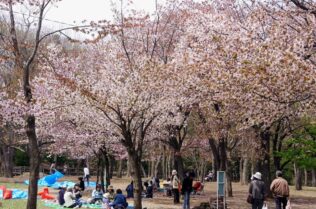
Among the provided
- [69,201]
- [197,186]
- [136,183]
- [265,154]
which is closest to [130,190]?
[197,186]

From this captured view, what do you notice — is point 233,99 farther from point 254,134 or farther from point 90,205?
point 254,134

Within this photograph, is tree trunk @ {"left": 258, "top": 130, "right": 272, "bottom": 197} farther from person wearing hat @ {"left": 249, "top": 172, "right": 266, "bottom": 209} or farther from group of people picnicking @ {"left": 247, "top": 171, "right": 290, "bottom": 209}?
person wearing hat @ {"left": 249, "top": 172, "right": 266, "bottom": 209}

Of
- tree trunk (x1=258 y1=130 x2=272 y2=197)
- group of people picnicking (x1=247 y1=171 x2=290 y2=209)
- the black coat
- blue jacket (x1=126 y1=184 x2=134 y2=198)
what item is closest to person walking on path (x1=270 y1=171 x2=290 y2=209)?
group of people picnicking (x1=247 y1=171 x2=290 y2=209)

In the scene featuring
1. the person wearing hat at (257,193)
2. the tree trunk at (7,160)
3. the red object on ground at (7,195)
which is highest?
the tree trunk at (7,160)

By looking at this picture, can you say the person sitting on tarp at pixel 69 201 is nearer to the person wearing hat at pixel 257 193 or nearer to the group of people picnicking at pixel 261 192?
the group of people picnicking at pixel 261 192

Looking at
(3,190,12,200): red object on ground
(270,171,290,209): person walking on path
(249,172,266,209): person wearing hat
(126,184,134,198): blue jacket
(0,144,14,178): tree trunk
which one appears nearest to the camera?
(249,172,266,209): person wearing hat

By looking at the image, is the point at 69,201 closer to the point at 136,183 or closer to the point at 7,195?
the point at 136,183

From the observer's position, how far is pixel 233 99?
11469 mm

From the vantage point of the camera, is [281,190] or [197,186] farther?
[197,186]

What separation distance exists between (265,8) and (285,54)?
8.61 ft

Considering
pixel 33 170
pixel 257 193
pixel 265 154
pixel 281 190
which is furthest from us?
pixel 265 154

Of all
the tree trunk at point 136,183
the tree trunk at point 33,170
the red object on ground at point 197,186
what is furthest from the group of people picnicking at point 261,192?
the red object on ground at point 197,186

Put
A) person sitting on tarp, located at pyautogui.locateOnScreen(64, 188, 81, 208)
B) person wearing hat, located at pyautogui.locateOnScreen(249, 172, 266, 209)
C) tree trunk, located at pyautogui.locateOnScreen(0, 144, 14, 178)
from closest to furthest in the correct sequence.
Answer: person wearing hat, located at pyautogui.locateOnScreen(249, 172, 266, 209)
person sitting on tarp, located at pyautogui.locateOnScreen(64, 188, 81, 208)
tree trunk, located at pyautogui.locateOnScreen(0, 144, 14, 178)

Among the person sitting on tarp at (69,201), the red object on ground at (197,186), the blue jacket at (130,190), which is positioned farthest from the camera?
the red object on ground at (197,186)
